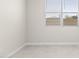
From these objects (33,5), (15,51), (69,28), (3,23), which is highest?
(33,5)

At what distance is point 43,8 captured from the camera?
585 centimetres

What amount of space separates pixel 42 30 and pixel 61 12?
1.02 m

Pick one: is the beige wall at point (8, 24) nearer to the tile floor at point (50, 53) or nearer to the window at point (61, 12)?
the tile floor at point (50, 53)

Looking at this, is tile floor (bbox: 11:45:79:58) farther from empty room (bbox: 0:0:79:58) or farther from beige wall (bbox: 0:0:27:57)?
beige wall (bbox: 0:0:27:57)

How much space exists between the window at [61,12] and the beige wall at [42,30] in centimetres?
21

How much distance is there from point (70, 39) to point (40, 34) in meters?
1.18

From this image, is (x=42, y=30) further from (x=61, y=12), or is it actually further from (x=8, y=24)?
(x=8, y=24)

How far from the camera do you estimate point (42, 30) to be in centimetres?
591

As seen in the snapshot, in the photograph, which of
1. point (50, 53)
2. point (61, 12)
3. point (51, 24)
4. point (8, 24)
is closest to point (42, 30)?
point (51, 24)

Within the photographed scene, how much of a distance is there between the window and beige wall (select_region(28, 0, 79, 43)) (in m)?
0.21

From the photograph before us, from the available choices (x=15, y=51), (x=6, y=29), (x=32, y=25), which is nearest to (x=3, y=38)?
(x=6, y=29)

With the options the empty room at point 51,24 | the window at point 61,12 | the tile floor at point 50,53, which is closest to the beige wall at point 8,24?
the tile floor at point 50,53

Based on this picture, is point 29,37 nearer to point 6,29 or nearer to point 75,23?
point 75,23

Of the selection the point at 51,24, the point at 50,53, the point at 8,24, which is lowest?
the point at 50,53
